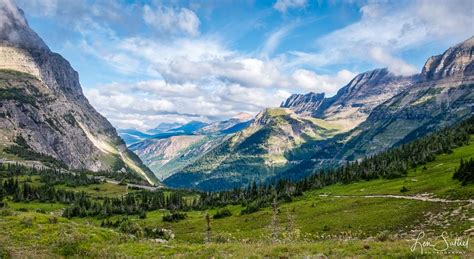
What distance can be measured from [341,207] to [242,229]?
23769 mm

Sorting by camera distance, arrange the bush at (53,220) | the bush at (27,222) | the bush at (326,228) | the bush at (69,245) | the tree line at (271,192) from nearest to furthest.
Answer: the bush at (69,245), the bush at (27,222), the bush at (53,220), the bush at (326,228), the tree line at (271,192)

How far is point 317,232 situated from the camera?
6794 cm

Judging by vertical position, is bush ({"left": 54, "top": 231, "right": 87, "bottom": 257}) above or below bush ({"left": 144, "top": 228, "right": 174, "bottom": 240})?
above

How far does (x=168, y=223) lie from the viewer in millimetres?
120625

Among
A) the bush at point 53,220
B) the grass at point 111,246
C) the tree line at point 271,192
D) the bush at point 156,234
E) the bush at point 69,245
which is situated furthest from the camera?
the tree line at point 271,192

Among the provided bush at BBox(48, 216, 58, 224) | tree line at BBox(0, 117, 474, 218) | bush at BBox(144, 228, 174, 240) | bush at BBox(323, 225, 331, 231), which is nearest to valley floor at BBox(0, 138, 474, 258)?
bush at BBox(323, 225, 331, 231)

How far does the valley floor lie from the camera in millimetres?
28859

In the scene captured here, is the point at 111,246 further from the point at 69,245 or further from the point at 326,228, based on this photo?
the point at 326,228

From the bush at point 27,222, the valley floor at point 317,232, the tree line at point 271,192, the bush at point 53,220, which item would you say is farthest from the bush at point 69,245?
the tree line at point 271,192

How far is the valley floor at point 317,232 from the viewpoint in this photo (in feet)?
94.7

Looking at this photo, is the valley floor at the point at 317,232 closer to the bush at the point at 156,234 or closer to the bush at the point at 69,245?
the bush at the point at 69,245

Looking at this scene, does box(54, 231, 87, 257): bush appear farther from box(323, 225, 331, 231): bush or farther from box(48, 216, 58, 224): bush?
box(323, 225, 331, 231): bush

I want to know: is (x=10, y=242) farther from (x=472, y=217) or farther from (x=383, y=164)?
(x=383, y=164)

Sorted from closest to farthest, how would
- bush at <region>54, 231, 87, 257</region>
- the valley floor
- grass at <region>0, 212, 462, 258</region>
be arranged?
grass at <region>0, 212, 462, 258</region>, the valley floor, bush at <region>54, 231, 87, 257</region>
